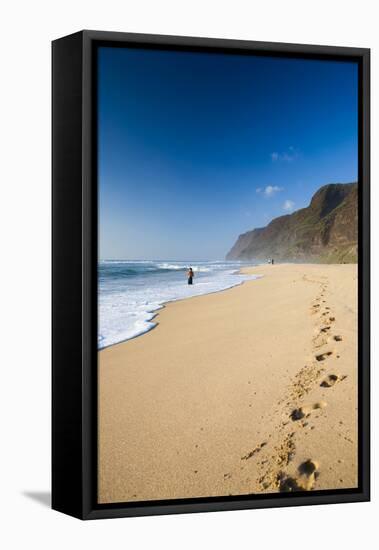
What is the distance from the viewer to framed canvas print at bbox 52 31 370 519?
392 centimetres

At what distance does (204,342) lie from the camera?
178 inches

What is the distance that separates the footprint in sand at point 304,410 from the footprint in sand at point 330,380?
124mm

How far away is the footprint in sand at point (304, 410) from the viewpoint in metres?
4.21

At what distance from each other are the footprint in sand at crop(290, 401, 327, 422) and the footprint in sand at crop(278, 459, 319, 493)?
286mm

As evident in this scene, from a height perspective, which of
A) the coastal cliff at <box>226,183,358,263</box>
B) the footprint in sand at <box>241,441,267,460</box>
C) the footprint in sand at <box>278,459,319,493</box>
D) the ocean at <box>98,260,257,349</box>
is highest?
the coastal cliff at <box>226,183,358,263</box>

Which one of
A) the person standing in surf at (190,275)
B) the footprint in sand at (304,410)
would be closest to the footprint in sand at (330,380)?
the footprint in sand at (304,410)

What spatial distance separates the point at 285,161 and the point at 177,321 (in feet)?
4.58

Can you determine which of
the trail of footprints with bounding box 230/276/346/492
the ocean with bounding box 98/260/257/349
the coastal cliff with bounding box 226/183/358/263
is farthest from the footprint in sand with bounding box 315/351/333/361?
the ocean with bounding box 98/260/257/349

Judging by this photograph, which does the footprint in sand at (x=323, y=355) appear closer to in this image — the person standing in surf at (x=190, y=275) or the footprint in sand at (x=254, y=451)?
the footprint in sand at (x=254, y=451)

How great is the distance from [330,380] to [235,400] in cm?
68

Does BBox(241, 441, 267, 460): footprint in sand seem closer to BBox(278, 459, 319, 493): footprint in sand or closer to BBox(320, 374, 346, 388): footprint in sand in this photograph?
BBox(278, 459, 319, 493): footprint in sand

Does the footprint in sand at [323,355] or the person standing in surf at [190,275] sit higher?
the person standing in surf at [190,275]

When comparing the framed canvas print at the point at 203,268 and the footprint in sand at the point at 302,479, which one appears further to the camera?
the footprint in sand at the point at 302,479

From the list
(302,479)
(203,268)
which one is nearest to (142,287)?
(203,268)
